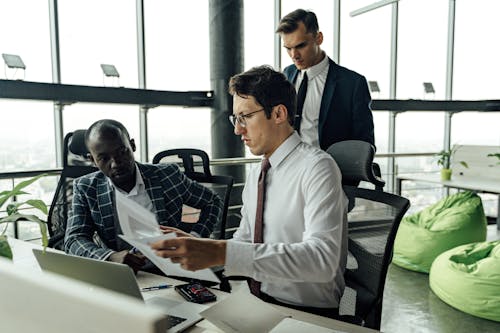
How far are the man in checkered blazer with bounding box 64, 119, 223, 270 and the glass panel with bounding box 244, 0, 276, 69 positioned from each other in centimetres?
329

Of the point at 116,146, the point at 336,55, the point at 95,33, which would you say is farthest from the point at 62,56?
the point at 336,55

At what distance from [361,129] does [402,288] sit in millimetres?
1676

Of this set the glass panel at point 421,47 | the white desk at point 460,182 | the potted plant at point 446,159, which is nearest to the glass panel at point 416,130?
the glass panel at point 421,47

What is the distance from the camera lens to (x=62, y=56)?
3.88m

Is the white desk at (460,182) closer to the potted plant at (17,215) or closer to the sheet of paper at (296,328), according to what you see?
the sheet of paper at (296,328)

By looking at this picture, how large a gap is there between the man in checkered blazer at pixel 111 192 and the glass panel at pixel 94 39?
2400mm

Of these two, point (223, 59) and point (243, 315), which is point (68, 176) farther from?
point (223, 59)

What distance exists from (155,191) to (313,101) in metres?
0.91

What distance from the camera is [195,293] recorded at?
48.0 inches

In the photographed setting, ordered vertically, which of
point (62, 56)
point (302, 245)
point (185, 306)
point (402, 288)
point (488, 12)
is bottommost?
point (402, 288)

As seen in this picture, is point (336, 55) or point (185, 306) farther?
point (336, 55)

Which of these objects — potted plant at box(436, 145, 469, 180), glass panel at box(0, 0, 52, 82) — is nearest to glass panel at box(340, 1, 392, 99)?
potted plant at box(436, 145, 469, 180)

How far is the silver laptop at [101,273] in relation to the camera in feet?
2.67

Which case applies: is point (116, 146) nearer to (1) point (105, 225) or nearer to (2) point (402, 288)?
(1) point (105, 225)
